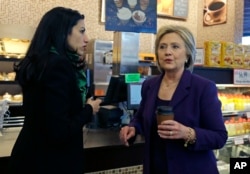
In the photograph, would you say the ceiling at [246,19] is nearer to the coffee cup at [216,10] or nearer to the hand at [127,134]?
the coffee cup at [216,10]

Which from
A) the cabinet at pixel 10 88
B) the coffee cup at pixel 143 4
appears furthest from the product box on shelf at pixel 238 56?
the cabinet at pixel 10 88

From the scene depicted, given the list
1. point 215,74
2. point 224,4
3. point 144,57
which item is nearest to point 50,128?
point 215,74

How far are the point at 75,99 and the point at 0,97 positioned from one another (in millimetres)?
3778

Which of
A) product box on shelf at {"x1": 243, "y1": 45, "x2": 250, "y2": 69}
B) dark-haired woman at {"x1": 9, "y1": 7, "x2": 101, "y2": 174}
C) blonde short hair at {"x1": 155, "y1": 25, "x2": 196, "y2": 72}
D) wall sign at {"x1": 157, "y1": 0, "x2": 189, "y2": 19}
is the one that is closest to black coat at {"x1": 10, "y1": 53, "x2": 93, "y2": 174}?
dark-haired woman at {"x1": 9, "y1": 7, "x2": 101, "y2": 174}

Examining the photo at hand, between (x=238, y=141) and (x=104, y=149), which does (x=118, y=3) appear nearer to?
(x=104, y=149)

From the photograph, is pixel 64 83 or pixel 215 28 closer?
pixel 64 83

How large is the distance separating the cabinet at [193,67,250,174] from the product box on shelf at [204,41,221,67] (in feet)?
0.20

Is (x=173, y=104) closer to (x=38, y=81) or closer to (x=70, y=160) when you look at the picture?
(x=70, y=160)

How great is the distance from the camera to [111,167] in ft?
7.18

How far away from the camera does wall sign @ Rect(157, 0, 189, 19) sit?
20.3 ft

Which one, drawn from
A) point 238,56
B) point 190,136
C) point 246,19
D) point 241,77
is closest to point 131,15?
point 190,136

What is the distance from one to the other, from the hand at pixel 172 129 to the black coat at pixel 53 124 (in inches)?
15.2

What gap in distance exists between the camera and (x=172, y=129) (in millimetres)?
1476

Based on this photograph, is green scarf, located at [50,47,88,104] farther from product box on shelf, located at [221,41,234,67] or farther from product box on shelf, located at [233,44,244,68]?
product box on shelf, located at [233,44,244,68]
